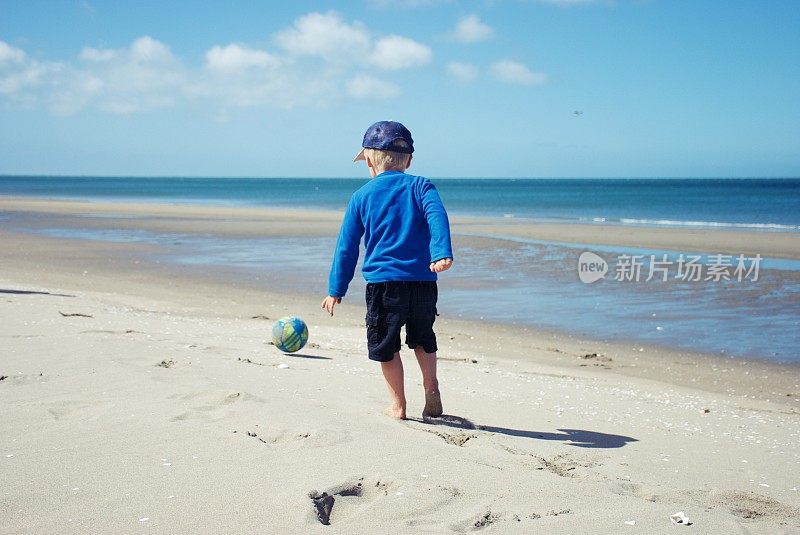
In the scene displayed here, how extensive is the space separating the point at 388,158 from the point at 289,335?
2614 mm

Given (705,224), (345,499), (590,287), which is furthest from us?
(705,224)

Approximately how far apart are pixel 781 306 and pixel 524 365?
5503 mm

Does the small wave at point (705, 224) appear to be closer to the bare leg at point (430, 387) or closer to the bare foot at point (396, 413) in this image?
the bare leg at point (430, 387)

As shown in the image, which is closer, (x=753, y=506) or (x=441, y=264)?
(x=753, y=506)

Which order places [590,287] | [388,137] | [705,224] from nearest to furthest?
[388,137]
[590,287]
[705,224]

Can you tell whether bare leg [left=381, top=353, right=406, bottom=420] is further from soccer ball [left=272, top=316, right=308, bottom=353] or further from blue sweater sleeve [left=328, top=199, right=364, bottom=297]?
soccer ball [left=272, top=316, right=308, bottom=353]

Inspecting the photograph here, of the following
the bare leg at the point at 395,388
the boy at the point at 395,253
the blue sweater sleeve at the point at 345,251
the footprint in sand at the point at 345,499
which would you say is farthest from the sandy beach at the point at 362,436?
the blue sweater sleeve at the point at 345,251

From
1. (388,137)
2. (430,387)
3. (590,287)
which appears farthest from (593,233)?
(388,137)

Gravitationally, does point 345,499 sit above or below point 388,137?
below

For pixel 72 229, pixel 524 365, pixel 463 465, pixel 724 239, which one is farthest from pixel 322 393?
pixel 72 229

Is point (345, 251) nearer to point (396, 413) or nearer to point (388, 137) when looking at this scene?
point (388, 137)

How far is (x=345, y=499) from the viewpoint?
3191mm

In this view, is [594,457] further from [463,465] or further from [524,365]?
[524,365]

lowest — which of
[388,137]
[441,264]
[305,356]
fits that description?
[305,356]
